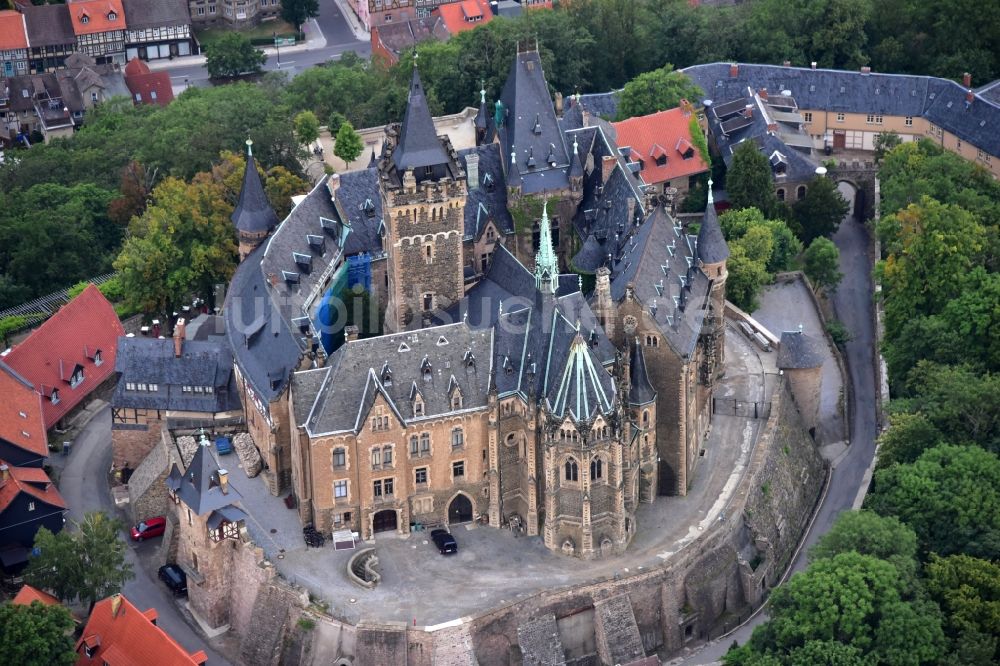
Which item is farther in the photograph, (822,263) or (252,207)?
(822,263)

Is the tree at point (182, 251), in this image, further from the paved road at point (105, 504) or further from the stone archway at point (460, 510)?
the stone archway at point (460, 510)

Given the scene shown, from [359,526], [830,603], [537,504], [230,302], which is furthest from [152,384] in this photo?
[830,603]

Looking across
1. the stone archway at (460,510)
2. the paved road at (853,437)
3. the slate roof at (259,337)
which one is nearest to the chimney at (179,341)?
the slate roof at (259,337)

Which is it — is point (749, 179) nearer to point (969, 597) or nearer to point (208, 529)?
point (969, 597)

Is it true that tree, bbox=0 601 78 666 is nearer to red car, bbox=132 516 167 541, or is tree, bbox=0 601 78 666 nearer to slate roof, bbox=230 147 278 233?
red car, bbox=132 516 167 541

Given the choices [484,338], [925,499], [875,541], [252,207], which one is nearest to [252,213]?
[252,207]

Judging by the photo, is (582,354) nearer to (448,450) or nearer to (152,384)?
(448,450)

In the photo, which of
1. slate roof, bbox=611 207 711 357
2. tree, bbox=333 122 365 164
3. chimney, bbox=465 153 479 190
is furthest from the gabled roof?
tree, bbox=333 122 365 164
